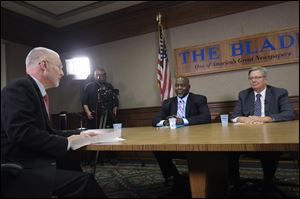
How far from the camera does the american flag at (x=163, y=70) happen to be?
410 centimetres

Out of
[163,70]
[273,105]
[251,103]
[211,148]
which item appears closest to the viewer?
[211,148]

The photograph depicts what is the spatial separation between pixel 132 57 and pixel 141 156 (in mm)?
1730

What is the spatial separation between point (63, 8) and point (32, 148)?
12.8ft

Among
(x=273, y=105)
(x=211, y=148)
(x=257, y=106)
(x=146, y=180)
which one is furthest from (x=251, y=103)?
(x=211, y=148)

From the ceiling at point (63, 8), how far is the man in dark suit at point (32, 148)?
349 centimetres

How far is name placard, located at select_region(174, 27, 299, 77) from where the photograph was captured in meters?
3.48

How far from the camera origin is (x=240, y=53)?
3.81m

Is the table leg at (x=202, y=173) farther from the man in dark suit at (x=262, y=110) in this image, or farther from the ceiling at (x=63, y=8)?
the ceiling at (x=63, y=8)

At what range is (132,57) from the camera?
4.74m

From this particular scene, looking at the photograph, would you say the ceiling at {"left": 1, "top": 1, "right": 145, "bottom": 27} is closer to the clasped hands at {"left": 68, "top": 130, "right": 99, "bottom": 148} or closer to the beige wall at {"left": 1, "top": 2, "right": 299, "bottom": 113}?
the beige wall at {"left": 1, "top": 2, "right": 299, "bottom": 113}

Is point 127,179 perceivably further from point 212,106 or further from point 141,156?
point 212,106

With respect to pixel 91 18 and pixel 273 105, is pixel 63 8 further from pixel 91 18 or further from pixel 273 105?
pixel 273 105

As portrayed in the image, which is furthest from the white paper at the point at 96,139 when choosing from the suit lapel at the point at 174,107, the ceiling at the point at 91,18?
the ceiling at the point at 91,18

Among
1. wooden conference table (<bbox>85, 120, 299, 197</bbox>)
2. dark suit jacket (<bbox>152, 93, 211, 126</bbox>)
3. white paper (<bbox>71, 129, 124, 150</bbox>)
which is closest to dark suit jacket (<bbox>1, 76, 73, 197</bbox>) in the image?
white paper (<bbox>71, 129, 124, 150</bbox>)
